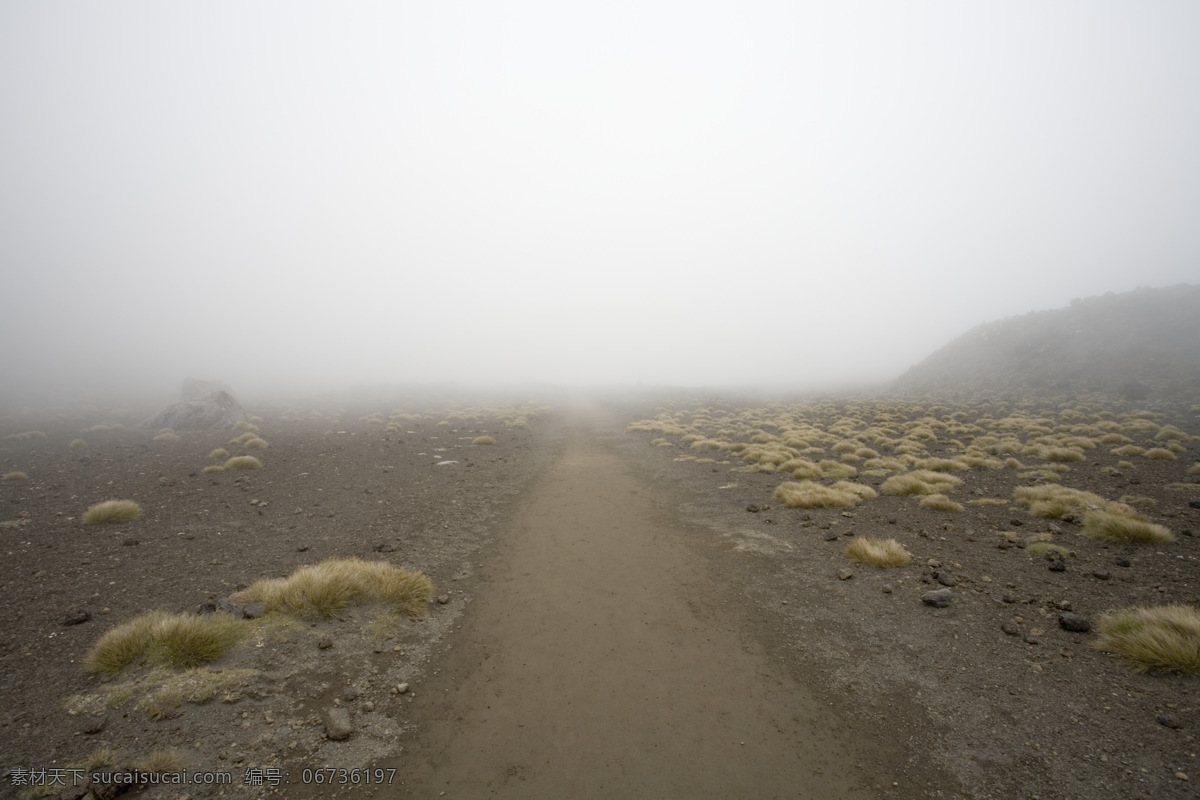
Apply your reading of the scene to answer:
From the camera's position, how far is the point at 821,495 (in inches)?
483

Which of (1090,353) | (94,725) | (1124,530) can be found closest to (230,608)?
(94,725)

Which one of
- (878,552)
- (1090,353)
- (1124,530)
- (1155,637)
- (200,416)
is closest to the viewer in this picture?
(1155,637)

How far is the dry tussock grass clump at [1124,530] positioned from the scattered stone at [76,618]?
17944 mm

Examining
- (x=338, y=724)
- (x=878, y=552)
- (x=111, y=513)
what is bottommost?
(x=878, y=552)

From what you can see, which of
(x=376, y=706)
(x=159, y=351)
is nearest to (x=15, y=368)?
(x=159, y=351)

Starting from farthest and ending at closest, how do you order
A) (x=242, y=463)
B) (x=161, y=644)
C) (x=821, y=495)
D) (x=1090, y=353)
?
1. (x=1090, y=353)
2. (x=242, y=463)
3. (x=821, y=495)
4. (x=161, y=644)

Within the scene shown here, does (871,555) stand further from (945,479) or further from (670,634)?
(945,479)

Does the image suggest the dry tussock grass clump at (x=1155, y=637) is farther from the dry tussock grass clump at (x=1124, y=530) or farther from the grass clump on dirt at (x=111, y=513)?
the grass clump on dirt at (x=111, y=513)

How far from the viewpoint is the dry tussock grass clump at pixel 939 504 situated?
11.2 m

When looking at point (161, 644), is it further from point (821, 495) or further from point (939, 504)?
point (939, 504)

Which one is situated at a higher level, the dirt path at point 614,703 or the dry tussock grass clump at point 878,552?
the dry tussock grass clump at point 878,552

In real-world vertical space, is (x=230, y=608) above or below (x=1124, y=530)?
above

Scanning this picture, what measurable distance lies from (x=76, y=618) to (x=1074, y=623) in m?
14.4

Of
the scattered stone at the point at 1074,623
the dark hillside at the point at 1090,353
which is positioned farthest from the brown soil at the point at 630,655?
the dark hillside at the point at 1090,353
